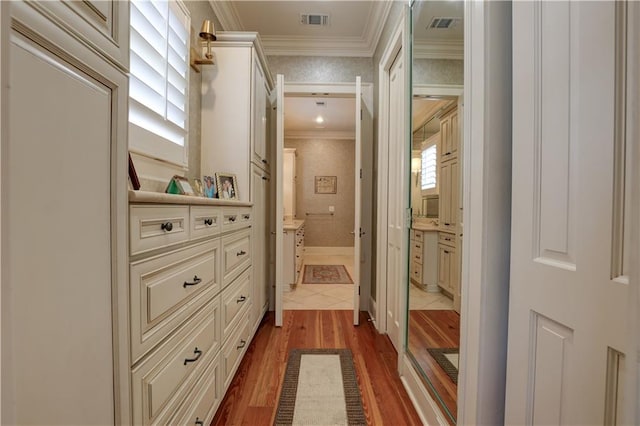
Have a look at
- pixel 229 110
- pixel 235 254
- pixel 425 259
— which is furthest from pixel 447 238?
pixel 229 110

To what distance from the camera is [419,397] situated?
4.92ft

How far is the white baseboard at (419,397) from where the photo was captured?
131cm

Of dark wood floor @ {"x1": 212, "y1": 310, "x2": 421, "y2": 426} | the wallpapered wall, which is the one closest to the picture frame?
dark wood floor @ {"x1": 212, "y1": 310, "x2": 421, "y2": 426}

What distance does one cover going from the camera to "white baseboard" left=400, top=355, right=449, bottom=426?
131 cm

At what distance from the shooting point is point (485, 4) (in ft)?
3.00

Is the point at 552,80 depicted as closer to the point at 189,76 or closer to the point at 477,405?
the point at 477,405

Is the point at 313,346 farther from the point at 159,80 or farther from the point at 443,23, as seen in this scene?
the point at 443,23

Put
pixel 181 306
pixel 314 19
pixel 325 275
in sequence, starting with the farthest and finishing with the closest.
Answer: pixel 325 275
pixel 314 19
pixel 181 306

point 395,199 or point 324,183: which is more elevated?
point 324,183

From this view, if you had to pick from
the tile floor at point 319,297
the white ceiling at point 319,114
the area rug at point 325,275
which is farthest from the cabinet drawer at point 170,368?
the white ceiling at point 319,114

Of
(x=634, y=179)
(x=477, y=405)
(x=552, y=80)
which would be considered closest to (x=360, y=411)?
(x=477, y=405)

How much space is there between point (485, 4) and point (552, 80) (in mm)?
408

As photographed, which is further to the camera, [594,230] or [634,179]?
[594,230]

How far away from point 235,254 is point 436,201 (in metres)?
1.22
